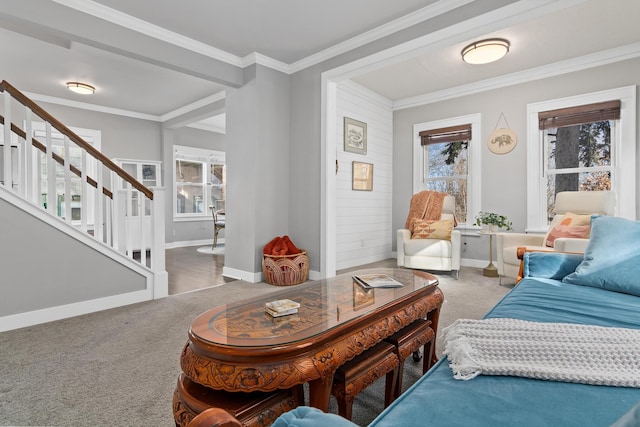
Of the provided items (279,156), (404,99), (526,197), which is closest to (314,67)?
(279,156)

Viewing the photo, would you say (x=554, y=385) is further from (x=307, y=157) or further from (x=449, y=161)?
(x=449, y=161)

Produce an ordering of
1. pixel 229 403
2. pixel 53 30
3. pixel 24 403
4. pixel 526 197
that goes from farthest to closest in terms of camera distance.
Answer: pixel 526 197, pixel 53 30, pixel 24 403, pixel 229 403

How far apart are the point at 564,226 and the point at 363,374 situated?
345cm

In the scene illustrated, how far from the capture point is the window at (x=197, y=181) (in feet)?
24.3

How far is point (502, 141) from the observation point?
16.0 ft

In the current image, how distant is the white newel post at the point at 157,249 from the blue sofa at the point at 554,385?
3.03 m

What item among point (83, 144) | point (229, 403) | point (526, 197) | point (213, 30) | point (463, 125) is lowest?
point (229, 403)

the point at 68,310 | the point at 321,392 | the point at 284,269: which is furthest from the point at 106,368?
the point at 284,269

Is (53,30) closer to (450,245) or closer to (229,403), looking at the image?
(229,403)

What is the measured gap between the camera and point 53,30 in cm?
288

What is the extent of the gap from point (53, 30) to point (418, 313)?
142 inches

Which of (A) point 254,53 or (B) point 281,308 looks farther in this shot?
(A) point 254,53

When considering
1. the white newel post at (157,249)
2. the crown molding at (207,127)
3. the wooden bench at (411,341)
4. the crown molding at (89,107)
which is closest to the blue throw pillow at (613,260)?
the wooden bench at (411,341)

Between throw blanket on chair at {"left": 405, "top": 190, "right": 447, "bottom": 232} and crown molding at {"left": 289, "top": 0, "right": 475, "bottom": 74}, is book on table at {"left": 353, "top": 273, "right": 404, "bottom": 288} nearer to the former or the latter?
crown molding at {"left": 289, "top": 0, "right": 475, "bottom": 74}
